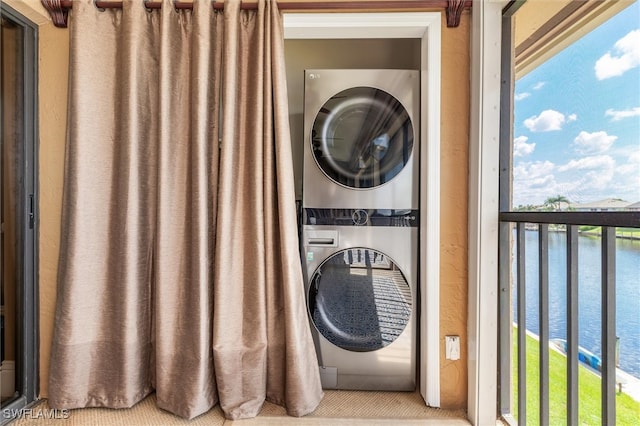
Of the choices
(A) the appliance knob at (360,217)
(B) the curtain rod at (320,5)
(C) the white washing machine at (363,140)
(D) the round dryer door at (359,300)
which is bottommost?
(D) the round dryer door at (359,300)

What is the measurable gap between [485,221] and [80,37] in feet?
6.45

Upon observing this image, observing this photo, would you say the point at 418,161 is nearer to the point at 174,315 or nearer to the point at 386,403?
the point at 386,403

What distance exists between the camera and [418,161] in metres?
1.71

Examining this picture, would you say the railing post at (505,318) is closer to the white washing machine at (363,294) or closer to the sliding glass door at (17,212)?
the white washing machine at (363,294)

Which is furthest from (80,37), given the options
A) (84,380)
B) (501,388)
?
(501,388)

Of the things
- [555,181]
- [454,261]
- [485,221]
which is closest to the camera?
[555,181]

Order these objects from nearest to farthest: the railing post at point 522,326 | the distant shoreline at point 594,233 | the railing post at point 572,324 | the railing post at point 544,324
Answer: the distant shoreline at point 594,233
the railing post at point 572,324
the railing post at point 544,324
the railing post at point 522,326

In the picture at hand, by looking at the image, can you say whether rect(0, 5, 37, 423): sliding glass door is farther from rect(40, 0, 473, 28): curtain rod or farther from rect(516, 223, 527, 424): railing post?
rect(516, 223, 527, 424): railing post

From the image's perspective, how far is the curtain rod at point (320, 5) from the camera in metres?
1.57

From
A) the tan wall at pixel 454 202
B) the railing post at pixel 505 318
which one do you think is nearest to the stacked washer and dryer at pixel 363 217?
the tan wall at pixel 454 202

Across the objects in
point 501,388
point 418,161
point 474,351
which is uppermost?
point 418,161

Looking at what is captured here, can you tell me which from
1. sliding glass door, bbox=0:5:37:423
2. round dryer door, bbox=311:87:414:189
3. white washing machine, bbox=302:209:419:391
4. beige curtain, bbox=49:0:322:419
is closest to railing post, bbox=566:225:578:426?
white washing machine, bbox=302:209:419:391

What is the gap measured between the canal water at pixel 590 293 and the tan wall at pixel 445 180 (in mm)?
280

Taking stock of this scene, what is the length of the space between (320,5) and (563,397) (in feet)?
6.38
